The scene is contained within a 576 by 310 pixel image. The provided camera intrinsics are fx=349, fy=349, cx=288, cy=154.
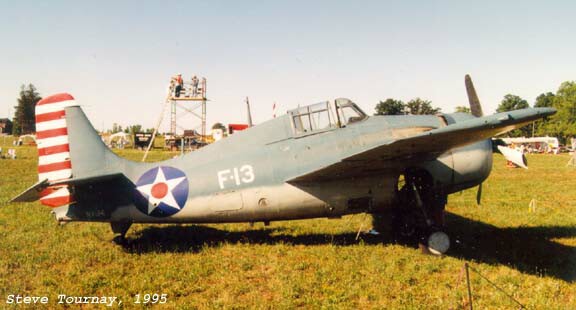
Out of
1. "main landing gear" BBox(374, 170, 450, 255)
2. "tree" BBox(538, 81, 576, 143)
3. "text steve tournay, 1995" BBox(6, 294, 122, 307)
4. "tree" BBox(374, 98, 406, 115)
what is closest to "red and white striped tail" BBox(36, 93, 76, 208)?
"text steve tournay, 1995" BBox(6, 294, 122, 307)

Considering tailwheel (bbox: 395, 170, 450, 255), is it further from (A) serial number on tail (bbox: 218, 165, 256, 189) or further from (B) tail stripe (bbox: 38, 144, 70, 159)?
(B) tail stripe (bbox: 38, 144, 70, 159)

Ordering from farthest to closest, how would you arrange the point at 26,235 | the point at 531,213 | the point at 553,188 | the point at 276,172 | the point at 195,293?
the point at 553,188, the point at 531,213, the point at 26,235, the point at 276,172, the point at 195,293

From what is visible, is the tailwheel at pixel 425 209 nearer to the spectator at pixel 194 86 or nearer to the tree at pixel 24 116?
the spectator at pixel 194 86

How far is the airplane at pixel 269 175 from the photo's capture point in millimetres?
5848

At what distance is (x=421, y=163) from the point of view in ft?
19.6

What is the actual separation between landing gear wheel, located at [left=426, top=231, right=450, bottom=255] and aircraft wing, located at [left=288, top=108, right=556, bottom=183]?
1.30 meters

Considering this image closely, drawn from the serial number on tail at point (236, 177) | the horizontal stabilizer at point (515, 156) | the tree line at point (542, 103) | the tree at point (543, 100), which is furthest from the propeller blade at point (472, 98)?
the tree at point (543, 100)

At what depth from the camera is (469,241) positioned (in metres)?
6.71

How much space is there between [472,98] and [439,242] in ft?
11.2

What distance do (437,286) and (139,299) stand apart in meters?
3.85

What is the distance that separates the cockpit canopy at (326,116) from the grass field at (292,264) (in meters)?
2.16

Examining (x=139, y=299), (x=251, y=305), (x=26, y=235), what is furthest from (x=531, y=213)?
(x=26, y=235)

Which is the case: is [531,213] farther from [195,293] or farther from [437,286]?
[195,293]

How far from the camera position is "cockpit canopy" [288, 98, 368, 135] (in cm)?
609
